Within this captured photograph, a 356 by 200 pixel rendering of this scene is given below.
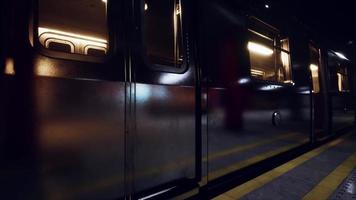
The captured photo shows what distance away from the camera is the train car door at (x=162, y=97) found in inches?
67.9

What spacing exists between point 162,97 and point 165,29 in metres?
0.71

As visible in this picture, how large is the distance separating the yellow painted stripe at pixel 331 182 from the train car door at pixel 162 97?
139 centimetres

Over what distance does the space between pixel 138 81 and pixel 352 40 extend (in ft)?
28.8

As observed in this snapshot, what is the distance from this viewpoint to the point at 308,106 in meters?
4.33

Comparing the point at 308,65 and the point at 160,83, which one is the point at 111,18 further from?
the point at 308,65

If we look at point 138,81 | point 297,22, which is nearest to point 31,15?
point 138,81

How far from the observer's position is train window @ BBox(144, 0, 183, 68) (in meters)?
2.09

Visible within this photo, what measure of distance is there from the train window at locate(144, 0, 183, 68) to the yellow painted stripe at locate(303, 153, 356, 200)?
201cm

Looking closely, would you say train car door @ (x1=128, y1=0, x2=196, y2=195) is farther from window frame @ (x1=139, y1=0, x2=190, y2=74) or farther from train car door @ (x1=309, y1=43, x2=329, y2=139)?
train car door @ (x1=309, y1=43, x2=329, y2=139)

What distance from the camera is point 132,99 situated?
168 centimetres

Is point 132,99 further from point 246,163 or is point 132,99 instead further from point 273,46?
point 273,46

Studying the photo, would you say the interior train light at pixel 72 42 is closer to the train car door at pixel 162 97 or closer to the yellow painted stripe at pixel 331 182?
the train car door at pixel 162 97

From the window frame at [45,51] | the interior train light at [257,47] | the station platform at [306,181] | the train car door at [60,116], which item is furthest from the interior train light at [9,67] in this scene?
the interior train light at [257,47]

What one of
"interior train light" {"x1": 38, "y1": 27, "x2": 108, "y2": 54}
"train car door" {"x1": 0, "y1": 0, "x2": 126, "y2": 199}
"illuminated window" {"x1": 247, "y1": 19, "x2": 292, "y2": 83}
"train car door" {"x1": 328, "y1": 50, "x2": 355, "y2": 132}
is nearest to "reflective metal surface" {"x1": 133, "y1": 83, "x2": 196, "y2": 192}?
"train car door" {"x1": 0, "y1": 0, "x2": 126, "y2": 199}
